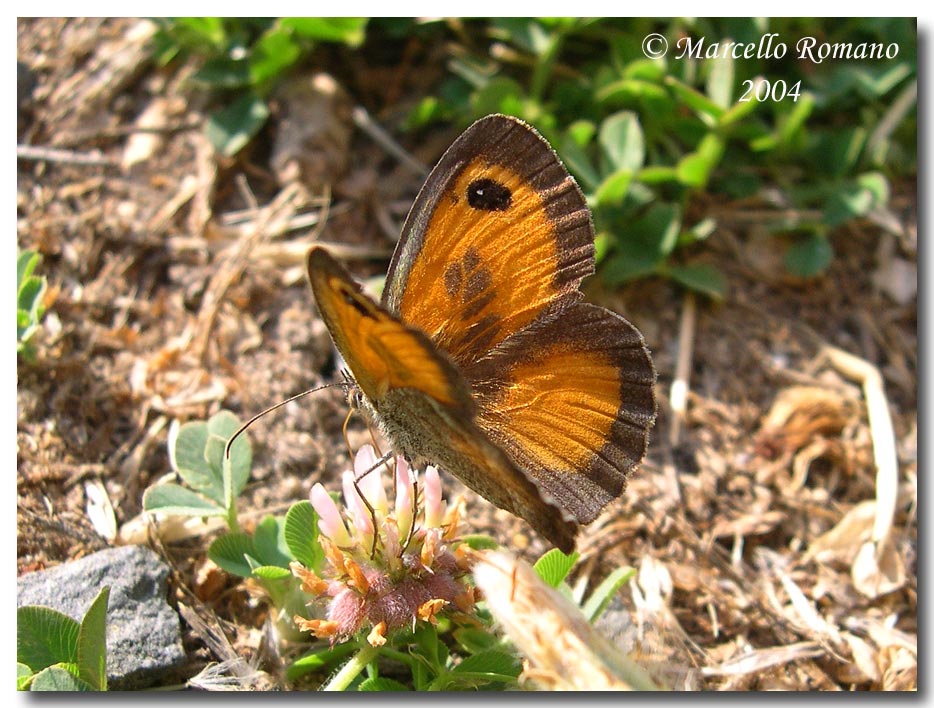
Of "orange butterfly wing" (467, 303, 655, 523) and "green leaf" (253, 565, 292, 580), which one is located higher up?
"orange butterfly wing" (467, 303, 655, 523)

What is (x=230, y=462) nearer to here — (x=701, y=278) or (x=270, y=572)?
(x=270, y=572)

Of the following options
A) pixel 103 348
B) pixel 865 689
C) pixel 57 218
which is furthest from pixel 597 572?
pixel 57 218

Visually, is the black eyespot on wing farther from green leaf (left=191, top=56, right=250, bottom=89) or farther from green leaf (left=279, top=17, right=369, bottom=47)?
green leaf (left=191, top=56, right=250, bottom=89)

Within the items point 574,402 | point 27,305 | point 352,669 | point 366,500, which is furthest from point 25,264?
point 574,402

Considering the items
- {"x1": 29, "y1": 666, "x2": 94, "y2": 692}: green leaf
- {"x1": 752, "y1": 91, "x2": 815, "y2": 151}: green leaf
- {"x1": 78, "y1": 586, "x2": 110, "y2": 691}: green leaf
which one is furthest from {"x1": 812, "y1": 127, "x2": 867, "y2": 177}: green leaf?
{"x1": 29, "y1": 666, "x2": 94, "y2": 692}: green leaf

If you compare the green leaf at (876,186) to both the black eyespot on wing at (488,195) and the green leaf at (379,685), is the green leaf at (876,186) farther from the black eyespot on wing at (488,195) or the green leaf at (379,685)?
the green leaf at (379,685)

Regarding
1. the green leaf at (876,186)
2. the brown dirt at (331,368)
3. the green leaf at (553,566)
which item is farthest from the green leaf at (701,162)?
the green leaf at (553,566)
